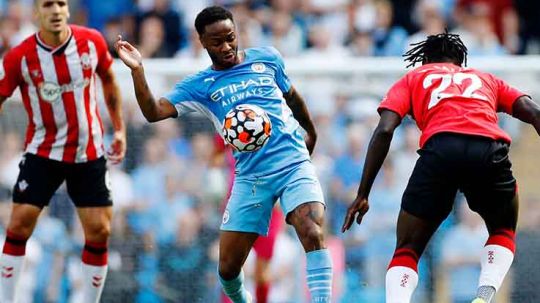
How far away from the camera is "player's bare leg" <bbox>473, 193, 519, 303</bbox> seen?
9.02m

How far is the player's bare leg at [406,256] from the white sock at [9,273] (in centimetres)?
303

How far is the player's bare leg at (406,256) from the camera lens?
8.77m

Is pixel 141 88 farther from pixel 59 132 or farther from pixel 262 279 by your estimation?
pixel 262 279

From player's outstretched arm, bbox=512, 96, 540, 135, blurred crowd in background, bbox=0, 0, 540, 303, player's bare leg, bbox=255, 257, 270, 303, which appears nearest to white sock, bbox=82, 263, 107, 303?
player's bare leg, bbox=255, 257, 270, 303

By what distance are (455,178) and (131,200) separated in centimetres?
435

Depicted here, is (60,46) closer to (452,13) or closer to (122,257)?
(122,257)

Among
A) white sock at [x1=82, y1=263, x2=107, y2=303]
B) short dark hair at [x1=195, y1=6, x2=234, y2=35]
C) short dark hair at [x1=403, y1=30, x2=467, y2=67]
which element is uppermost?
short dark hair at [x1=195, y1=6, x2=234, y2=35]

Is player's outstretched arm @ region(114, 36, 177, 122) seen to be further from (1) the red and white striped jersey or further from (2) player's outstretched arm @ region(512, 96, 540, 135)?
(2) player's outstretched arm @ region(512, 96, 540, 135)

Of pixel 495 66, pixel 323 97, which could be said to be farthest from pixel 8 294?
pixel 495 66

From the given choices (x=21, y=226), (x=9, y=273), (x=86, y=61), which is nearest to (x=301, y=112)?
(x=86, y=61)

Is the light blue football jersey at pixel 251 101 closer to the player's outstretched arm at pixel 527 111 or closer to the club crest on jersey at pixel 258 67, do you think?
the club crest on jersey at pixel 258 67

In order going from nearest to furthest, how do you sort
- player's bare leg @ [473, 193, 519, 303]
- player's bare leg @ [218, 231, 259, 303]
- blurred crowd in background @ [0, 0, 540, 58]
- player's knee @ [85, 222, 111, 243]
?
player's bare leg @ [473, 193, 519, 303] → player's bare leg @ [218, 231, 259, 303] → player's knee @ [85, 222, 111, 243] → blurred crowd in background @ [0, 0, 540, 58]

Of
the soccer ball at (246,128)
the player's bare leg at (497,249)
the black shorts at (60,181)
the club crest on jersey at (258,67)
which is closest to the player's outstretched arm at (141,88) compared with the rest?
the soccer ball at (246,128)

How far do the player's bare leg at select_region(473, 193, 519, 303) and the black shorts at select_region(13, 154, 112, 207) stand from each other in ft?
9.90
